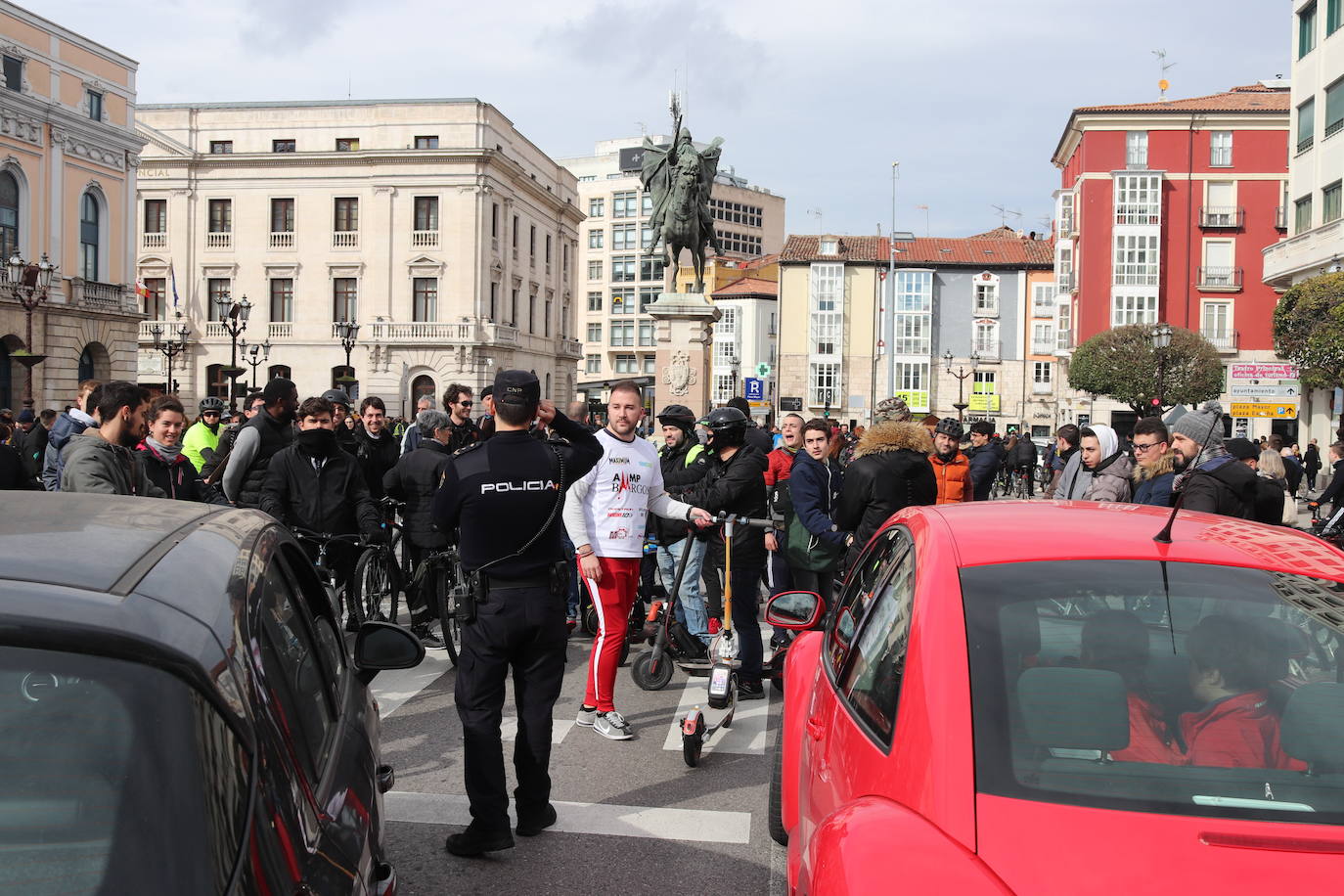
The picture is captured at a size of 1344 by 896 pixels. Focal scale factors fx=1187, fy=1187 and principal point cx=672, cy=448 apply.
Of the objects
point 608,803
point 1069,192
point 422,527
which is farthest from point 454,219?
point 608,803

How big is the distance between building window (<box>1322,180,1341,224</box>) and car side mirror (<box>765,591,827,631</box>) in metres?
32.3

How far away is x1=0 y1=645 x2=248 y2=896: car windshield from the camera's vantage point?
64.3 inches

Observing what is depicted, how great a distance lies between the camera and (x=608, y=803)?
559 cm

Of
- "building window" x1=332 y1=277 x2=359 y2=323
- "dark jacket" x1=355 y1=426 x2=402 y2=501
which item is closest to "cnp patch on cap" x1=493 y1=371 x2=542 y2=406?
"dark jacket" x1=355 y1=426 x2=402 y2=501

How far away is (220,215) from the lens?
6191 centimetres

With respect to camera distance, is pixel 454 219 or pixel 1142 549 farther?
pixel 454 219

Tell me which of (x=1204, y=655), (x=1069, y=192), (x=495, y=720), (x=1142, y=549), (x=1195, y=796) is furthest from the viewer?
(x=1069, y=192)

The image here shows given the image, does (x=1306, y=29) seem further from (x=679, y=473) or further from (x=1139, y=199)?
(x=679, y=473)

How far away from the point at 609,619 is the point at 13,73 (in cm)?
4461

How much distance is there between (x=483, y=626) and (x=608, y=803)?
4.21 feet

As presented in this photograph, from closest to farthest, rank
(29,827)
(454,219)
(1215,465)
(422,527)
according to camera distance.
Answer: (29,827), (1215,465), (422,527), (454,219)

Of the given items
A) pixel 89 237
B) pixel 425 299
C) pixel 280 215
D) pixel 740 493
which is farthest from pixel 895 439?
pixel 280 215

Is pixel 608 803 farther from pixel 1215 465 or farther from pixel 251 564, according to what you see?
pixel 1215 465

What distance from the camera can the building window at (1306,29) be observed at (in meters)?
33.7
